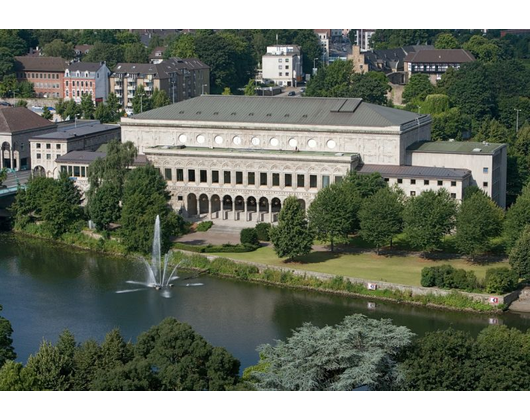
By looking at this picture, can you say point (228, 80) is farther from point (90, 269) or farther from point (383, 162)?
point (90, 269)

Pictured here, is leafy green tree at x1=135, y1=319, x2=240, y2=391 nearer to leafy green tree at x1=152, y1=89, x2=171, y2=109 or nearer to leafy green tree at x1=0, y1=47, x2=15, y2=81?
leafy green tree at x1=152, y1=89, x2=171, y2=109

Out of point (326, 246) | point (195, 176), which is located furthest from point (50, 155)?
point (326, 246)

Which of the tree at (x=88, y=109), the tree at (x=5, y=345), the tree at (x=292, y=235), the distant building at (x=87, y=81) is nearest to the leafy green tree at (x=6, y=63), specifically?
the distant building at (x=87, y=81)

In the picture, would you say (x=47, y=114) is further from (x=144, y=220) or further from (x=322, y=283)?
(x=322, y=283)

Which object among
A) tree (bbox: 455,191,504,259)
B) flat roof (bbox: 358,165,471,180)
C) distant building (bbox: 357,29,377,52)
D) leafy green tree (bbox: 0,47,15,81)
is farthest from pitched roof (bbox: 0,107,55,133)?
distant building (bbox: 357,29,377,52)

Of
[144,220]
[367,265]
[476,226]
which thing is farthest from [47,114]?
[476,226]

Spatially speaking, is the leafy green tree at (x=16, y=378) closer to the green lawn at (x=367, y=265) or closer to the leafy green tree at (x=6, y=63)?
the green lawn at (x=367, y=265)
